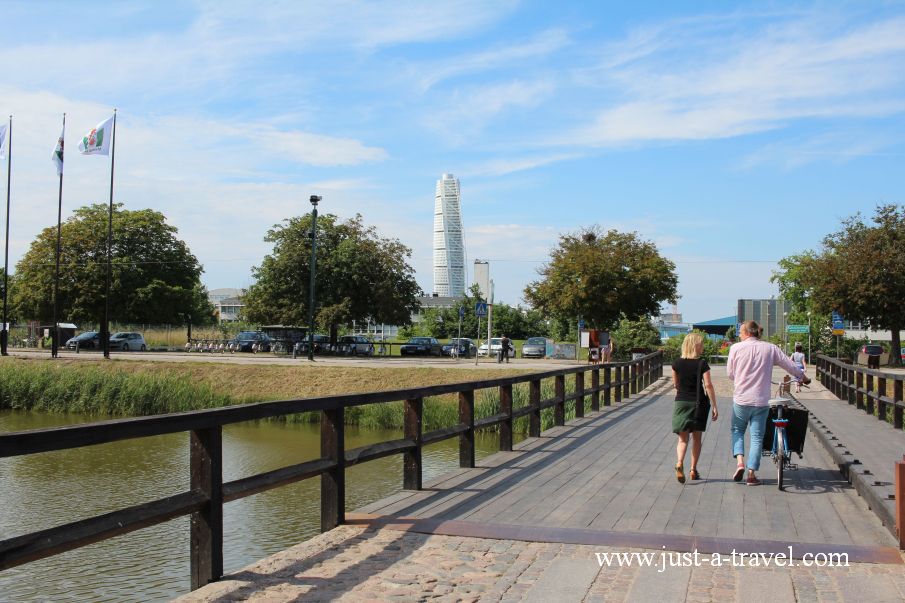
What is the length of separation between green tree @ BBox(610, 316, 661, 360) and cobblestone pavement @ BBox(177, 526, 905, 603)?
4876 centimetres

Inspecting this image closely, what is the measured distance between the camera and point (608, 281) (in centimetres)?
4650

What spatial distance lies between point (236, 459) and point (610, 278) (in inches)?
1240

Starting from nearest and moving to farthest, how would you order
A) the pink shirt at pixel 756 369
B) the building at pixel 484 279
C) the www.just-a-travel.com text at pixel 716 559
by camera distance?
1. the www.just-a-travel.com text at pixel 716 559
2. the pink shirt at pixel 756 369
3. the building at pixel 484 279

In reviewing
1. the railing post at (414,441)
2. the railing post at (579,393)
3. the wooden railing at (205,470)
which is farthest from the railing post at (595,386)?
the railing post at (414,441)

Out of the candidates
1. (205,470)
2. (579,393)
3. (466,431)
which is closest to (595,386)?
(579,393)

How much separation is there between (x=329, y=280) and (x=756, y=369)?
156 feet

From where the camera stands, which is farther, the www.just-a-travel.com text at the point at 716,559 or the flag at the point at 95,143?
the flag at the point at 95,143

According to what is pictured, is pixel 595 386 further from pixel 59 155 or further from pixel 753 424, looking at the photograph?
pixel 59 155

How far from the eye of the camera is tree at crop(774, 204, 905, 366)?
46.7 m

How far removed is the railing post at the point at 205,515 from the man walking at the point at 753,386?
17.5 feet

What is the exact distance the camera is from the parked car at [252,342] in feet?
174

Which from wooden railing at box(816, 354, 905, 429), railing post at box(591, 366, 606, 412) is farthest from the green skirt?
railing post at box(591, 366, 606, 412)

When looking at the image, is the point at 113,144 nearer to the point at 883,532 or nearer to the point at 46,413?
the point at 46,413

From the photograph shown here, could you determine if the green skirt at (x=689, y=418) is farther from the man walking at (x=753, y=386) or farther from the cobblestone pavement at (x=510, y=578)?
the cobblestone pavement at (x=510, y=578)
